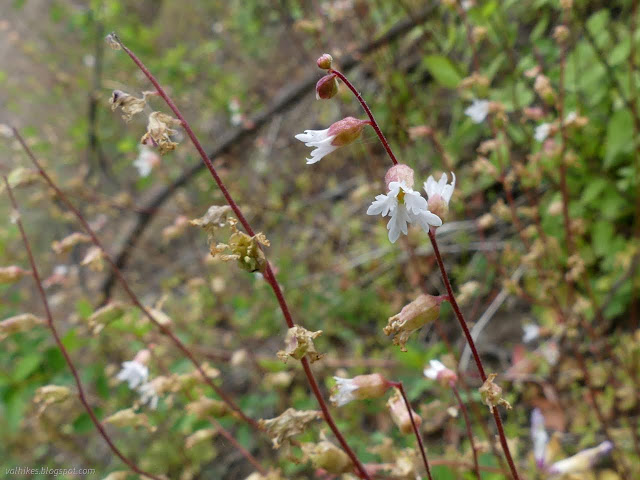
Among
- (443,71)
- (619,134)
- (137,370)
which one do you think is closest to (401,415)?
(137,370)

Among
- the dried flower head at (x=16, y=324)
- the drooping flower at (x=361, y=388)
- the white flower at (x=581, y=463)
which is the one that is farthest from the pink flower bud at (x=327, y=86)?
the white flower at (x=581, y=463)

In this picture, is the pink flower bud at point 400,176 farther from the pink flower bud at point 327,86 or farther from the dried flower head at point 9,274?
the dried flower head at point 9,274

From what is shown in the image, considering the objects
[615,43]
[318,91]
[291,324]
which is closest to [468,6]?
[615,43]

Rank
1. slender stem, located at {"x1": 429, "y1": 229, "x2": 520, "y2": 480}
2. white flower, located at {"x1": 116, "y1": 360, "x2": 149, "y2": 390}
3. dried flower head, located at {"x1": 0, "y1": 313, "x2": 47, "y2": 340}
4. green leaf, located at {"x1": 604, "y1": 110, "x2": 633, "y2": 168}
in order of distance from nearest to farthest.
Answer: slender stem, located at {"x1": 429, "y1": 229, "x2": 520, "y2": 480}
dried flower head, located at {"x1": 0, "y1": 313, "x2": 47, "y2": 340}
white flower, located at {"x1": 116, "y1": 360, "x2": 149, "y2": 390}
green leaf, located at {"x1": 604, "y1": 110, "x2": 633, "y2": 168}

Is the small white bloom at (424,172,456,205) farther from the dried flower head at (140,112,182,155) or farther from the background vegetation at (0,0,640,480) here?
the dried flower head at (140,112,182,155)

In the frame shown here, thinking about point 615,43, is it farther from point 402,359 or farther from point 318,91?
point 318,91

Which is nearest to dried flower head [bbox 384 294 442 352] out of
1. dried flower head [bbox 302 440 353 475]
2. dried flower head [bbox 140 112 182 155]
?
dried flower head [bbox 302 440 353 475]
